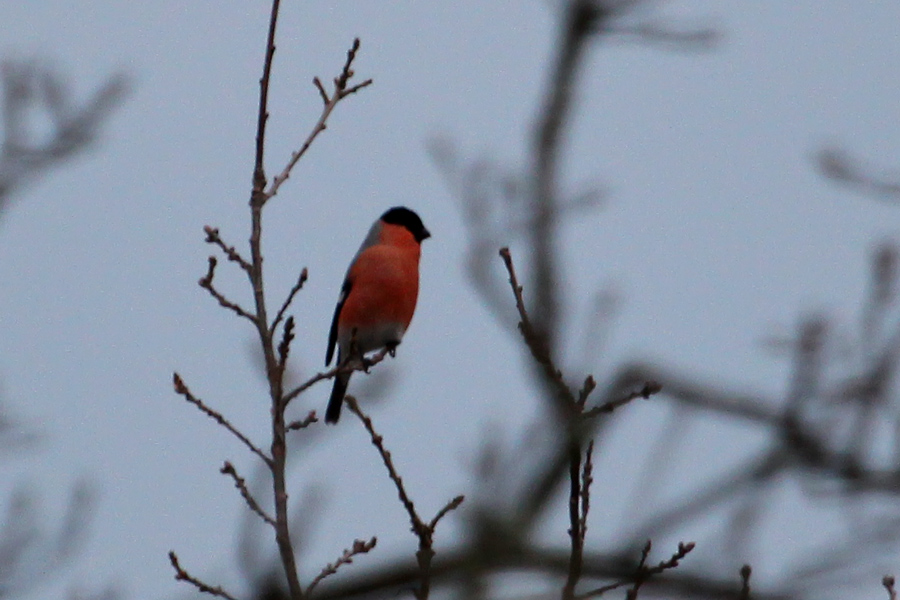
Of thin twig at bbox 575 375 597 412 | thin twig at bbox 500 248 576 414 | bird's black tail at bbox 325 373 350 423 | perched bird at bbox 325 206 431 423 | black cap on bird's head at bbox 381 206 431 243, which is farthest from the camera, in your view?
black cap on bird's head at bbox 381 206 431 243

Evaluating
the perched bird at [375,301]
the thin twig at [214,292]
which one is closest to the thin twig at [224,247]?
the thin twig at [214,292]

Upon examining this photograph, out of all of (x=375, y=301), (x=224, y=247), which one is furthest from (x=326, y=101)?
(x=375, y=301)

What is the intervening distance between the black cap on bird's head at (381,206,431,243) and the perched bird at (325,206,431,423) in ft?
0.67

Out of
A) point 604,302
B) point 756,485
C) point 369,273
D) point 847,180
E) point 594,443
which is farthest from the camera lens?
point 369,273

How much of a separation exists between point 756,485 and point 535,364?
1.33 ft

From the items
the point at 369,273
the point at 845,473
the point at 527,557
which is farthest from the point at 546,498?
the point at 369,273

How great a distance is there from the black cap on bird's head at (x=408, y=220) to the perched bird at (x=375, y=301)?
8.1 inches

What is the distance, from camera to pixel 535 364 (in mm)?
1616

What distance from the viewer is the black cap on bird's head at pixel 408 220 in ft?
26.4

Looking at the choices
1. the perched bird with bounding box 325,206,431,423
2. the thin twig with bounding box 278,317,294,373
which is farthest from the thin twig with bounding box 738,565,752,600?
the perched bird with bounding box 325,206,431,423

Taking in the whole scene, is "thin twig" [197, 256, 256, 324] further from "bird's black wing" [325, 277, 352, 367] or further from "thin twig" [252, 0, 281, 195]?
"bird's black wing" [325, 277, 352, 367]

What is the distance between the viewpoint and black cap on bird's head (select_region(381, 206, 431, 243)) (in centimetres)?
805

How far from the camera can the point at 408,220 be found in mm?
8164

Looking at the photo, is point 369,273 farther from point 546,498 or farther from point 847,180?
point 546,498
